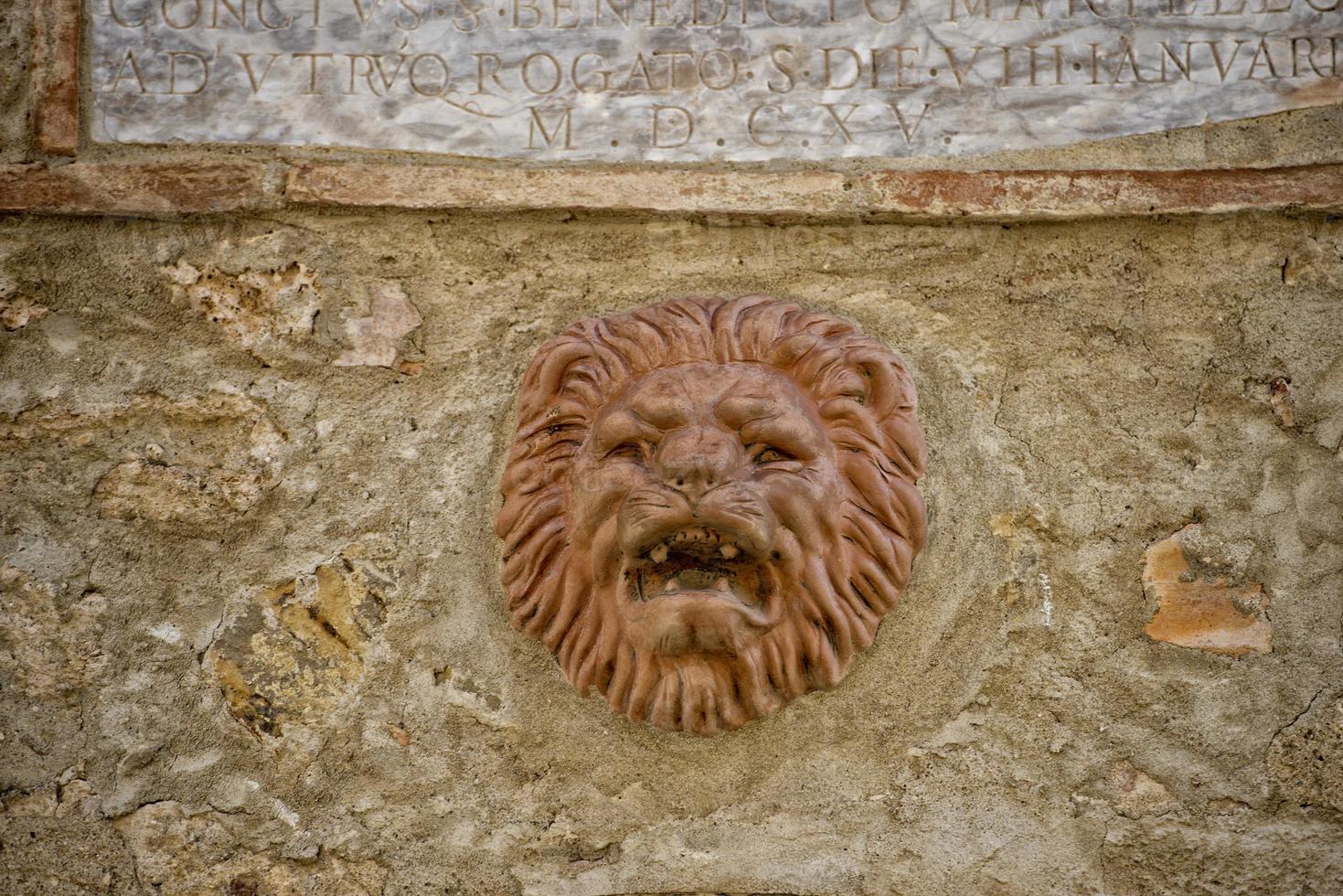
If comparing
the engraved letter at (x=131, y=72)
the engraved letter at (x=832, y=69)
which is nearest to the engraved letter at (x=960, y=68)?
the engraved letter at (x=832, y=69)

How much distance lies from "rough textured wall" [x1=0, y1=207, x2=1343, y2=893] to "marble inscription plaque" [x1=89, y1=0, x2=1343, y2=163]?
0.17 metres

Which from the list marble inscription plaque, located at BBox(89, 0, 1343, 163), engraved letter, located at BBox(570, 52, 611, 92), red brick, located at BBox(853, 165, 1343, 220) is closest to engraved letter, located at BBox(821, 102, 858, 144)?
marble inscription plaque, located at BBox(89, 0, 1343, 163)

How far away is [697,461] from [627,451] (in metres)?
0.14

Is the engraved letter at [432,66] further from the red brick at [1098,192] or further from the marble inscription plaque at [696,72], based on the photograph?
the red brick at [1098,192]

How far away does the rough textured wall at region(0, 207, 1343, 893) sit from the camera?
7.57 feet

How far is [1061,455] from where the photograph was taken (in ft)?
7.98

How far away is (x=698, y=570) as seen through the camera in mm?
2252

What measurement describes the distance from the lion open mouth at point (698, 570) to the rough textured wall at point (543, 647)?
243 mm

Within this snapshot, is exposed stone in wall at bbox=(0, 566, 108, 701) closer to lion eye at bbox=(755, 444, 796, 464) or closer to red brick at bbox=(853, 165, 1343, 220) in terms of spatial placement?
lion eye at bbox=(755, 444, 796, 464)

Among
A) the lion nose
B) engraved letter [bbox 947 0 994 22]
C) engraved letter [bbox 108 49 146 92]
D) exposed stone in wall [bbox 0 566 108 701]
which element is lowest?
exposed stone in wall [bbox 0 566 108 701]

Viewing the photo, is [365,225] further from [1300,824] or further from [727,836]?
[1300,824]

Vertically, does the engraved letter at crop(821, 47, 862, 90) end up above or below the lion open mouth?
above

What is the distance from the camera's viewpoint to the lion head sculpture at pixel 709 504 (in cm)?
221

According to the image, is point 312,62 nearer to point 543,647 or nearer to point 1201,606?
point 543,647
